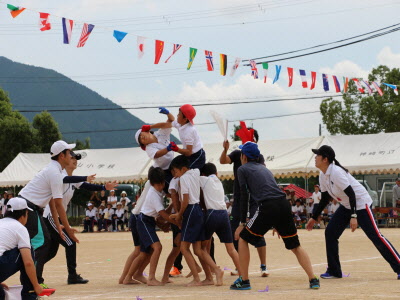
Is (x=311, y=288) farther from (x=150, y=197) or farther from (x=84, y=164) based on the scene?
(x=84, y=164)

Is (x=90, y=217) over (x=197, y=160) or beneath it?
beneath

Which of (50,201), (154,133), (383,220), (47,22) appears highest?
(47,22)

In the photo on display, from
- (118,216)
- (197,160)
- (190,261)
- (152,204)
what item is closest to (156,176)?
(152,204)

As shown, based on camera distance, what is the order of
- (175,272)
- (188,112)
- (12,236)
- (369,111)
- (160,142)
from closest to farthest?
1. (12,236)
2. (188,112)
3. (160,142)
4. (175,272)
5. (369,111)

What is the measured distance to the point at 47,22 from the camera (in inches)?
698

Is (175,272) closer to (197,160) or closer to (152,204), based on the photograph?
(152,204)

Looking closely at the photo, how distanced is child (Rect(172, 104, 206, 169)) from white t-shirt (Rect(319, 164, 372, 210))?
5.56 feet

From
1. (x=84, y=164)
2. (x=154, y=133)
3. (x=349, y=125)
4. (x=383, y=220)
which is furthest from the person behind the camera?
(x=349, y=125)

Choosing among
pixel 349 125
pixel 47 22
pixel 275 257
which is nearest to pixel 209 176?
pixel 275 257

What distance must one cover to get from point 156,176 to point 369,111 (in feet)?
130

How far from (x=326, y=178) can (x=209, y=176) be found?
1.56 m

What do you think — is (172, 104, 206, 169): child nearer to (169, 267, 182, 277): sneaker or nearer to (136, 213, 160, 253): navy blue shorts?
(136, 213, 160, 253): navy blue shorts

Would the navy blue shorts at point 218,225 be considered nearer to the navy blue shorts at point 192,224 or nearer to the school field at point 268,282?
the navy blue shorts at point 192,224

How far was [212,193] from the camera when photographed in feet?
34.4
